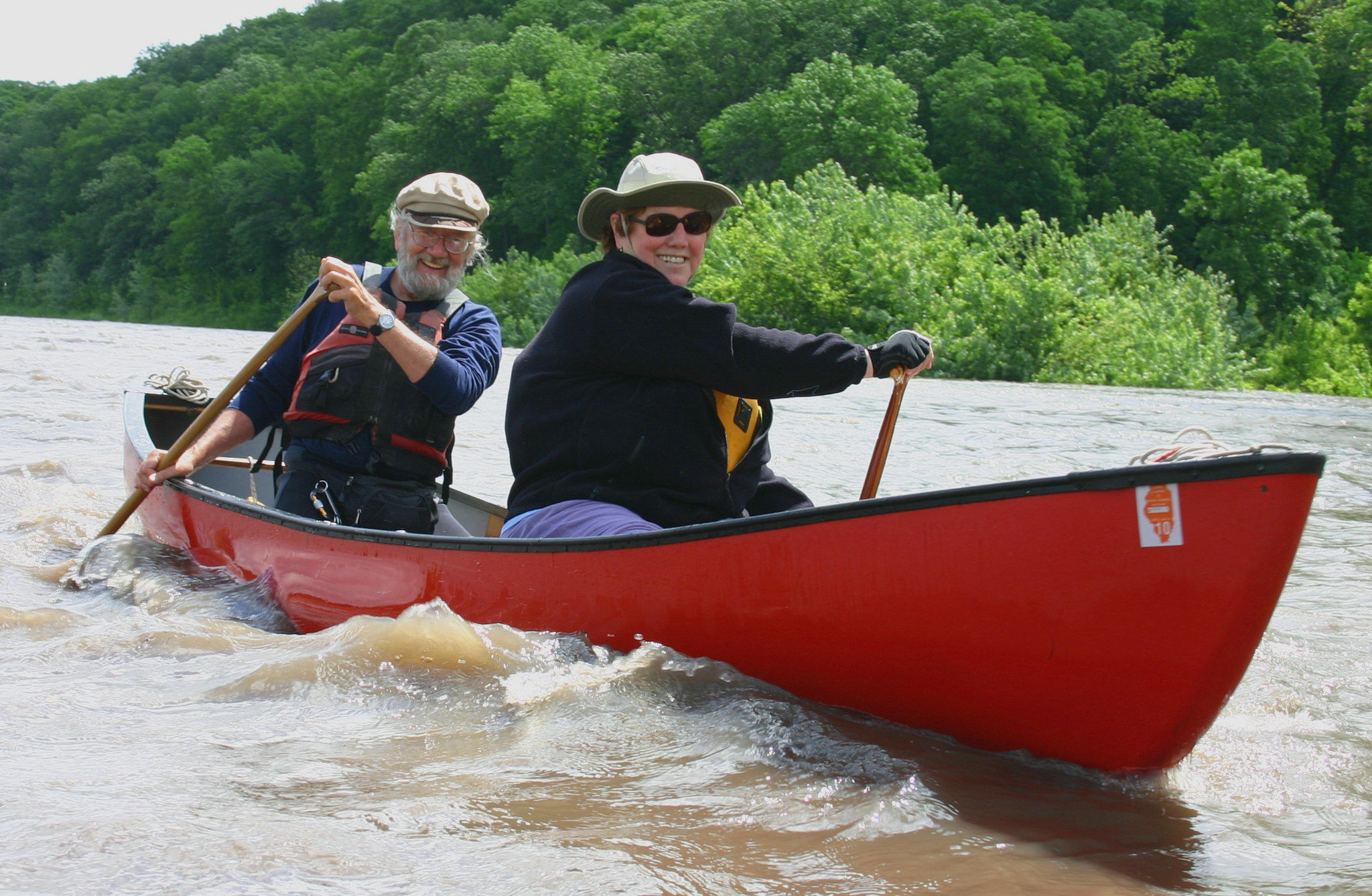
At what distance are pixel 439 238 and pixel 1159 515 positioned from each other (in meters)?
2.42

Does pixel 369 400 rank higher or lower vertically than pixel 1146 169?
lower

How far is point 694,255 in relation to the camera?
304 cm

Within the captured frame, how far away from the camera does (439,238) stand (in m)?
3.80

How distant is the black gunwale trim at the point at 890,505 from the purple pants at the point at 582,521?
0.23 feet

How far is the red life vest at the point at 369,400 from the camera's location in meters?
3.69

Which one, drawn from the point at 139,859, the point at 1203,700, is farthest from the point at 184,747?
the point at 1203,700

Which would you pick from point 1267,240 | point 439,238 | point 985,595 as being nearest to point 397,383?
point 439,238

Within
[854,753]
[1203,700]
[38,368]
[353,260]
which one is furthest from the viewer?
[353,260]

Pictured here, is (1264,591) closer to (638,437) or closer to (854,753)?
(854,753)

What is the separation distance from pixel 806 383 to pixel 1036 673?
850 millimetres

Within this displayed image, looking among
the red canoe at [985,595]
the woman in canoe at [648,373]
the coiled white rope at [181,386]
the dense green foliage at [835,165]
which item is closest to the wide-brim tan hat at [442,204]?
the woman in canoe at [648,373]

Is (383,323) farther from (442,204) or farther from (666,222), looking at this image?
(666,222)

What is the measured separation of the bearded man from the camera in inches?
146

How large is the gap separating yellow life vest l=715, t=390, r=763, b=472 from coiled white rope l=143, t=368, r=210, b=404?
3.48 meters
